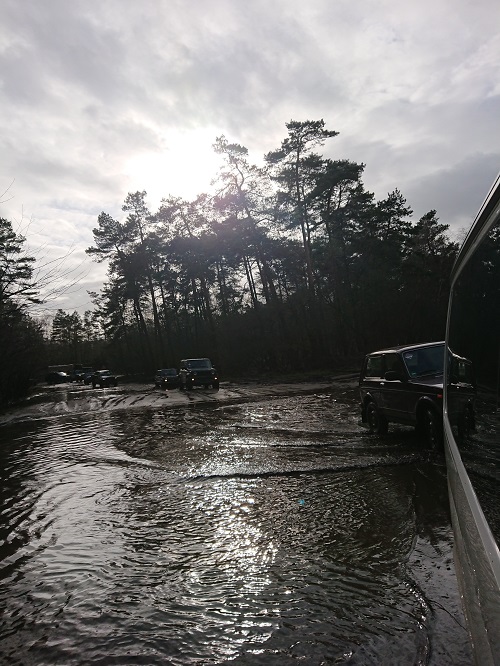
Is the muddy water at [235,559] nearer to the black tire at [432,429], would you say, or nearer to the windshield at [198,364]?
the black tire at [432,429]

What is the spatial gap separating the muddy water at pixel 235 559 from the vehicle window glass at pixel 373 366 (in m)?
1.39

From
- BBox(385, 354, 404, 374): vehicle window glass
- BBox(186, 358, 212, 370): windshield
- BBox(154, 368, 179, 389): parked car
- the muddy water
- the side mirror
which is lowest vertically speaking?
the muddy water

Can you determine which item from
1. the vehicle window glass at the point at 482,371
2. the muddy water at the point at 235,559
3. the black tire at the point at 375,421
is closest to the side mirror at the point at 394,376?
the muddy water at the point at 235,559

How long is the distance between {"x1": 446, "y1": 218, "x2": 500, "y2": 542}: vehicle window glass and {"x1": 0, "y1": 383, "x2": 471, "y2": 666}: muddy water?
4.22 ft

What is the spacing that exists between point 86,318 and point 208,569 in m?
101

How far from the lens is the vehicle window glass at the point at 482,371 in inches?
76.6

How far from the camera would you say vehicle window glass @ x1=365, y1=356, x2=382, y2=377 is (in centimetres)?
1082

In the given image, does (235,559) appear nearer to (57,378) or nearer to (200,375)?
(200,375)

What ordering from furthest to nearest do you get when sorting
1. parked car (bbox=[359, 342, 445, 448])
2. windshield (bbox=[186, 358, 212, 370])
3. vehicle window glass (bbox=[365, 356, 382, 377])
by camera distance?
windshield (bbox=[186, 358, 212, 370])
vehicle window glass (bbox=[365, 356, 382, 377])
parked car (bbox=[359, 342, 445, 448])

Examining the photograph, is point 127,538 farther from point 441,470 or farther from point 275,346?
point 275,346

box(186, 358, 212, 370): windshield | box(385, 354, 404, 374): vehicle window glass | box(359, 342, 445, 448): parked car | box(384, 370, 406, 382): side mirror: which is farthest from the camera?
box(186, 358, 212, 370): windshield

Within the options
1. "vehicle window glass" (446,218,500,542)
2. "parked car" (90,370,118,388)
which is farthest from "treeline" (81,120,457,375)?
"vehicle window glass" (446,218,500,542)

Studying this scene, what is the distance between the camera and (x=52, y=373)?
8169 centimetres

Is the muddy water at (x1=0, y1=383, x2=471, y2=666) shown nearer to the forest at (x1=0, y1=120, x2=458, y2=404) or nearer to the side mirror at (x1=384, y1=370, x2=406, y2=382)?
the side mirror at (x1=384, y1=370, x2=406, y2=382)
